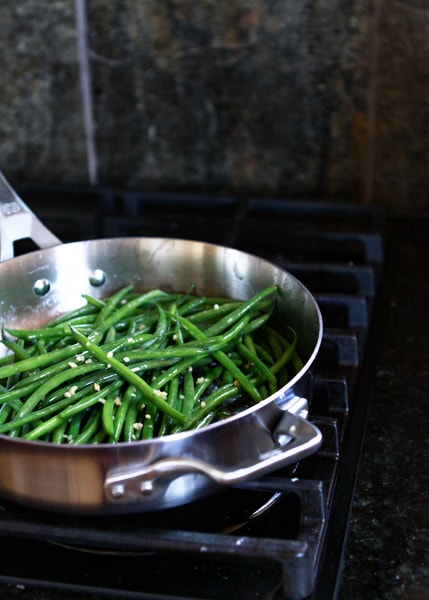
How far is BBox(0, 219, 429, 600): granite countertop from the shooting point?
897 millimetres

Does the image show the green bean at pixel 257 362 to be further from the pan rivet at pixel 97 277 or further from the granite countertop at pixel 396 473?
the pan rivet at pixel 97 277

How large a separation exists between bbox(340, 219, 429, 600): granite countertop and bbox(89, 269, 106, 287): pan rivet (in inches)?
17.3

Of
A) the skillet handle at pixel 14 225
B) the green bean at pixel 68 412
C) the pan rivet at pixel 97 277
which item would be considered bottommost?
the green bean at pixel 68 412

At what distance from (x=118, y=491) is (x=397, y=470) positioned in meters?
0.37

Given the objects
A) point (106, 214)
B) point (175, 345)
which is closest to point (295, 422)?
point (175, 345)

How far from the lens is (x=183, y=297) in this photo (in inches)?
52.4

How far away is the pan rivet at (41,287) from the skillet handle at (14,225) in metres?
0.06

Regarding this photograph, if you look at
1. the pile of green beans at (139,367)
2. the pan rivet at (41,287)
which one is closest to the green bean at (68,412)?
the pile of green beans at (139,367)

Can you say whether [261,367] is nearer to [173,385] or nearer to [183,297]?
[173,385]

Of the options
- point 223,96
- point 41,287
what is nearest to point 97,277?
point 41,287

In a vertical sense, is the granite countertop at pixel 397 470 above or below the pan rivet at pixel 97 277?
below

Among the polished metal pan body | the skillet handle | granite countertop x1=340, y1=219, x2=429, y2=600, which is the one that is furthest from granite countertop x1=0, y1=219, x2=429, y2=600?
the skillet handle

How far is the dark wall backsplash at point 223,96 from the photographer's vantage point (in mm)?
1581

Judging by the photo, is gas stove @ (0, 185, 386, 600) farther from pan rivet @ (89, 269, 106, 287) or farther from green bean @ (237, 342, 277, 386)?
pan rivet @ (89, 269, 106, 287)
